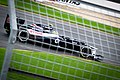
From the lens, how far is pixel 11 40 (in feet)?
3.15

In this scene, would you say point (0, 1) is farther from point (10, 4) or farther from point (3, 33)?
point (10, 4)

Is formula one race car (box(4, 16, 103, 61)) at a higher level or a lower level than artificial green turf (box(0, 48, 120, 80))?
higher

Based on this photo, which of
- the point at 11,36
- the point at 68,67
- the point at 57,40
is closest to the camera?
the point at 11,36

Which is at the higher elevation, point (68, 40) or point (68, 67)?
point (68, 40)

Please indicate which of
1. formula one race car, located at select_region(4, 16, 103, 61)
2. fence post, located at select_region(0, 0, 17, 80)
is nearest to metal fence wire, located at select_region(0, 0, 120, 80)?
formula one race car, located at select_region(4, 16, 103, 61)

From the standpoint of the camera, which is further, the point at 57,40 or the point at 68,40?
the point at 57,40

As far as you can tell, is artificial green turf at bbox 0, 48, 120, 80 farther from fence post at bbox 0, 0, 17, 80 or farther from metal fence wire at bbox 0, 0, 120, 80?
fence post at bbox 0, 0, 17, 80

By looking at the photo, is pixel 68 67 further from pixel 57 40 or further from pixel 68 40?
pixel 57 40

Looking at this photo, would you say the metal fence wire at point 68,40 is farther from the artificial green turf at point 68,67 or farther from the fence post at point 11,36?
the fence post at point 11,36

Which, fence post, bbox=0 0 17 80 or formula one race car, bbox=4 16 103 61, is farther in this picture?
formula one race car, bbox=4 16 103 61

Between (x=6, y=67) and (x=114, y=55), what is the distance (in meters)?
0.74

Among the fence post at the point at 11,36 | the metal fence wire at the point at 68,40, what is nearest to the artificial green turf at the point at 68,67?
the metal fence wire at the point at 68,40

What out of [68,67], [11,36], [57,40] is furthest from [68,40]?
[11,36]

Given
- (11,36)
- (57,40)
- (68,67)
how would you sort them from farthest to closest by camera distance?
1. (57,40)
2. (68,67)
3. (11,36)
